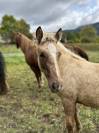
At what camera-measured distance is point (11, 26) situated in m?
75.0

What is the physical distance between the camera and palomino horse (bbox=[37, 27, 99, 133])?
4.79 meters

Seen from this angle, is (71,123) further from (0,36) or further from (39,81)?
(0,36)

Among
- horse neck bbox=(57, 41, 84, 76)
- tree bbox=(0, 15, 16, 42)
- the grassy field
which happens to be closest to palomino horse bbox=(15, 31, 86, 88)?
the grassy field

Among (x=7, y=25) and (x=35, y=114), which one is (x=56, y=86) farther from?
(x=7, y=25)

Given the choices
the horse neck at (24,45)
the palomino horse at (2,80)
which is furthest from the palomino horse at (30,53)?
the palomino horse at (2,80)

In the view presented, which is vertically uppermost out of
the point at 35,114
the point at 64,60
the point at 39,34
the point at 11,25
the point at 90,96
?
the point at 39,34

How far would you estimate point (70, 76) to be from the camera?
16.4 ft

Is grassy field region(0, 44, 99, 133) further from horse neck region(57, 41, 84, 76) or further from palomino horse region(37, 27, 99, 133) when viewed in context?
horse neck region(57, 41, 84, 76)

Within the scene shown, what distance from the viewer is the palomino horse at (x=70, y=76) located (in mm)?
4792

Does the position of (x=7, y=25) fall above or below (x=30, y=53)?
below

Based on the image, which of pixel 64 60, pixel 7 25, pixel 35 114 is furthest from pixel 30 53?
pixel 7 25

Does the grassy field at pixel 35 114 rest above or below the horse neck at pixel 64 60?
Answer: below

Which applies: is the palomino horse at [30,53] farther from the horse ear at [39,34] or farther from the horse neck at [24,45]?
the horse ear at [39,34]

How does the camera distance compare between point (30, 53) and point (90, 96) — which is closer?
point (90, 96)
